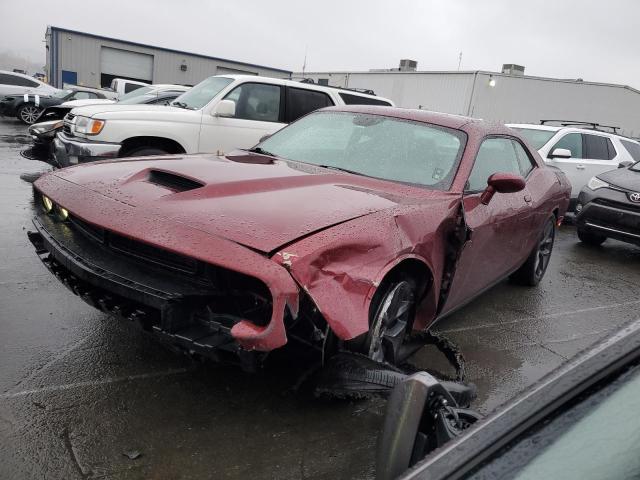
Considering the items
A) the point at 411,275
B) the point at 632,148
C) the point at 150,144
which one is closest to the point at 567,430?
the point at 411,275

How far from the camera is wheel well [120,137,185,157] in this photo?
6.05 m

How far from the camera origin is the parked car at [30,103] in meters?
16.9

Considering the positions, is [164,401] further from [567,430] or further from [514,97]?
[514,97]

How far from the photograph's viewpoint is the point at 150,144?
628 centimetres

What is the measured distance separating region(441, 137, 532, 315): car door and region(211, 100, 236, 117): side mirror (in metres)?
3.50

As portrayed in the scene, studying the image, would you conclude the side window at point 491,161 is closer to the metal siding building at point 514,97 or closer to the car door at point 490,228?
the car door at point 490,228

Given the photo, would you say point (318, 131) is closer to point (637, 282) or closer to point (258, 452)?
point (258, 452)

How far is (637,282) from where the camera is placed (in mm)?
6234

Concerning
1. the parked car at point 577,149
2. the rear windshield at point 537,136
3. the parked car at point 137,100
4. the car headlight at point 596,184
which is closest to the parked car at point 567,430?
the car headlight at point 596,184

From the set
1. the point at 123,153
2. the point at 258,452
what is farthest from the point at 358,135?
the point at 123,153

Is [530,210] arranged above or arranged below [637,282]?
above

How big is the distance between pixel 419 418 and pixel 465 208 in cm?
224

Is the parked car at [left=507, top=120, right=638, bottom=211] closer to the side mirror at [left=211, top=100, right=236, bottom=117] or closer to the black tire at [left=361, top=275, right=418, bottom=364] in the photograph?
the side mirror at [left=211, top=100, right=236, bottom=117]

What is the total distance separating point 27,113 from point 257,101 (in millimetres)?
13361
